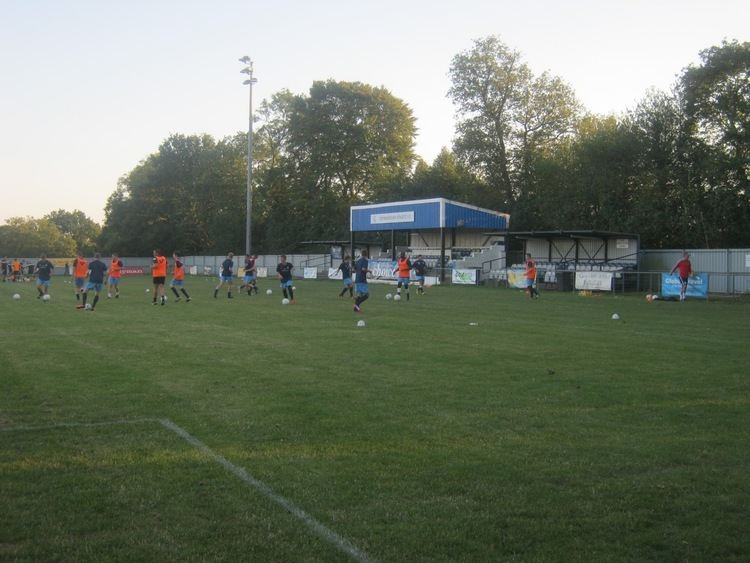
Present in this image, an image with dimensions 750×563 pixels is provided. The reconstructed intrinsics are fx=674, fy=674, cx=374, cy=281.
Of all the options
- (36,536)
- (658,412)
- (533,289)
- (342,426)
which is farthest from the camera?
(533,289)

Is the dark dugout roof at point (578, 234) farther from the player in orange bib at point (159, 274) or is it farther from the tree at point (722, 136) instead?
the player in orange bib at point (159, 274)

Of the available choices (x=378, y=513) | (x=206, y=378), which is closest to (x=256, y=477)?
(x=378, y=513)

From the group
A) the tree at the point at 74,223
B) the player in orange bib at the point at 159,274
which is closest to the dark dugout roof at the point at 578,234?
the player in orange bib at the point at 159,274

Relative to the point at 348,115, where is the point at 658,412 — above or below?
below

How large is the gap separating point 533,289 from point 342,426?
23632 mm

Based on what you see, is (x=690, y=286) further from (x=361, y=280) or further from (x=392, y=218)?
(x=392, y=218)

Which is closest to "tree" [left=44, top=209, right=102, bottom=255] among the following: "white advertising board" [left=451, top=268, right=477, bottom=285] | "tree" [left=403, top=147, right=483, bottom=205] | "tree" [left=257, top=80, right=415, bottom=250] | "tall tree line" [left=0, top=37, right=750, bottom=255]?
"tall tree line" [left=0, top=37, right=750, bottom=255]

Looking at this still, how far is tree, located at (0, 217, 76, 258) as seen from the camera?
114m

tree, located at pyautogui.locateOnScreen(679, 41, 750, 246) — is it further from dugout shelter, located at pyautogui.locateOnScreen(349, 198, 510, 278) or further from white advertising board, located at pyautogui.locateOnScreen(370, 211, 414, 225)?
white advertising board, located at pyautogui.locateOnScreen(370, 211, 414, 225)

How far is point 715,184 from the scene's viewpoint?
3759 centimetres

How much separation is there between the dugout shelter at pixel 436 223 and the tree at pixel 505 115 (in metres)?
3.93

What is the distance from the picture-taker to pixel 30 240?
379 feet

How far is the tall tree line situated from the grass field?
28.6m

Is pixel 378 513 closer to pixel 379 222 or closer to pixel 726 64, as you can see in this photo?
pixel 726 64
